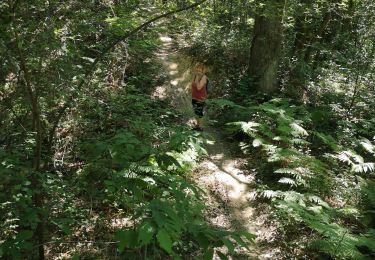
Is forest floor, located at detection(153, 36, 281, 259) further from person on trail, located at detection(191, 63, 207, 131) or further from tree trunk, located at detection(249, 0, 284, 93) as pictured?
tree trunk, located at detection(249, 0, 284, 93)

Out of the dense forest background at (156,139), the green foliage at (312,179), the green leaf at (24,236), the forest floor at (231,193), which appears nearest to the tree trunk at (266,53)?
the dense forest background at (156,139)

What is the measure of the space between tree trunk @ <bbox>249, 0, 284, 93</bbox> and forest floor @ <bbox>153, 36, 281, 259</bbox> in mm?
2237

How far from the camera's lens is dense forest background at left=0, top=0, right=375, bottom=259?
346cm

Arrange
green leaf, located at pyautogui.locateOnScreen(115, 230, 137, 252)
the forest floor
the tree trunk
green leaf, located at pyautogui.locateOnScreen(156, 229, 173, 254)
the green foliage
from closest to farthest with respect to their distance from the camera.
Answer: green leaf, located at pyautogui.locateOnScreen(156, 229, 173, 254) → green leaf, located at pyautogui.locateOnScreen(115, 230, 137, 252) → the green foliage → the forest floor → the tree trunk

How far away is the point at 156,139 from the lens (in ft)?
25.7

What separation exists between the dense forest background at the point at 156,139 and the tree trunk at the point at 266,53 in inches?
1.3

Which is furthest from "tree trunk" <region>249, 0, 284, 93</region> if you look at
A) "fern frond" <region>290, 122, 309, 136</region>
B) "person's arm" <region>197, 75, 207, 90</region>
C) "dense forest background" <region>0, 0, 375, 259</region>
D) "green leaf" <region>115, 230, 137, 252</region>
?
"green leaf" <region>115, 230, 137, 252</region>

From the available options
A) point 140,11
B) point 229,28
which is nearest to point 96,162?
point 140,11

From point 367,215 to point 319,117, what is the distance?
3.72 metres

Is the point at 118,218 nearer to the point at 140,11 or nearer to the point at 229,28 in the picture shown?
the point at 140,11

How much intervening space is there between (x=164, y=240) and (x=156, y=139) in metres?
5.85

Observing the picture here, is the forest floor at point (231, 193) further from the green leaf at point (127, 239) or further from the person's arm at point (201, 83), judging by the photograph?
the green leaf at point (127, 239)

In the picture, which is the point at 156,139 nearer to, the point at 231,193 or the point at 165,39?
the point at 231,193

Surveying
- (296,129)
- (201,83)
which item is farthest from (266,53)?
(296,129)
